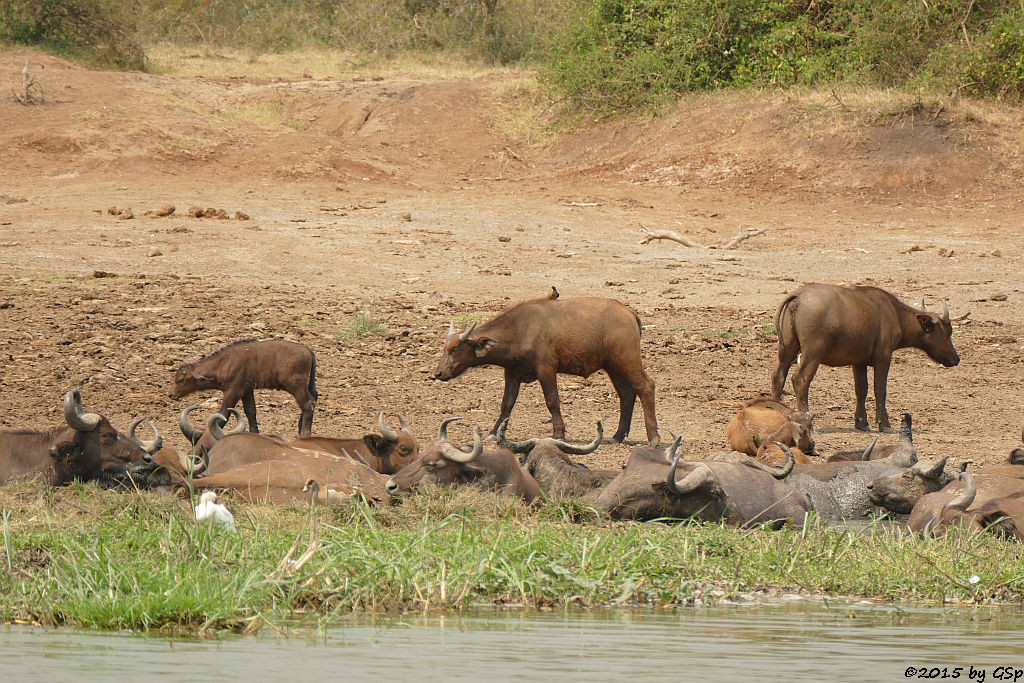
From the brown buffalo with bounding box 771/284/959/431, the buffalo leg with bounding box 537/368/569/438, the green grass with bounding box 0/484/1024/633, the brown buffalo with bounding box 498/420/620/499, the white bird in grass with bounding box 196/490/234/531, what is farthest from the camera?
the brown buffalo with bounding box 771/284/959/431

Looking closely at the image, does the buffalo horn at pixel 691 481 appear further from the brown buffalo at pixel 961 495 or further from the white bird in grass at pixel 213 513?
the white bird in grass at pixel 213 513

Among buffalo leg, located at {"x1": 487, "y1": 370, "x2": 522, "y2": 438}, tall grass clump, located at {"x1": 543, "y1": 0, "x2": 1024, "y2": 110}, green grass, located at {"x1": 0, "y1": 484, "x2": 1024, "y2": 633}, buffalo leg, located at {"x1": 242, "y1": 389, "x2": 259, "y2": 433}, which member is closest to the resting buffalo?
green grass, located at {"x1": 0, "y1": 484, "x2": 1024, "y2": 633}

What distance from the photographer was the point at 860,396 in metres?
13.8

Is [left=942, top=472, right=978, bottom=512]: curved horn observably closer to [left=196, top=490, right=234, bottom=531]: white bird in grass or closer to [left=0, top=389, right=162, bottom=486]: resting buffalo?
[left=196, top=490, right=234, bottom=531]: white bird in grass

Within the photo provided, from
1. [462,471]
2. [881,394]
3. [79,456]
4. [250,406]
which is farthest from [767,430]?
[79,456]

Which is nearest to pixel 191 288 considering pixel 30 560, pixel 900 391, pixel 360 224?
pixel 360 224

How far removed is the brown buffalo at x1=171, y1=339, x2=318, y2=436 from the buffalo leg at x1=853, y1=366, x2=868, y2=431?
5.00m

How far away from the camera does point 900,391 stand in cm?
1485

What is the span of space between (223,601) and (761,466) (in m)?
4.59

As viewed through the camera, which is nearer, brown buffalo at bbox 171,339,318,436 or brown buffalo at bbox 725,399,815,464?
brown buffalo at bbox 725,399,815,464

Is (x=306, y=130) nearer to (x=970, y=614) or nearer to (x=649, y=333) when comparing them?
(x=649, y=333)

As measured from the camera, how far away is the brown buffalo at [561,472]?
9.27m

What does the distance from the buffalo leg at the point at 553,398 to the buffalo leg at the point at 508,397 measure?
264mm

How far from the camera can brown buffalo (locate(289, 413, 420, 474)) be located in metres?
9.80
